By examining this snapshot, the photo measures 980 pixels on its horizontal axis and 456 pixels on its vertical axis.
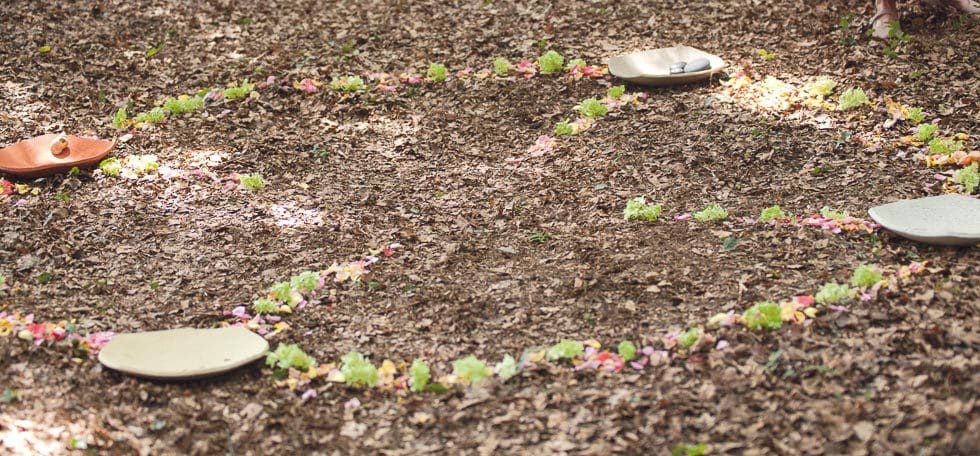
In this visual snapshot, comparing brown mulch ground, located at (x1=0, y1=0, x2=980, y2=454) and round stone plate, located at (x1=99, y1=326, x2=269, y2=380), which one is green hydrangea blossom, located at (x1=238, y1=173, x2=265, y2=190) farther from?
round stone plate, located at (x1=99, y1=326, x2=269, y2=380)

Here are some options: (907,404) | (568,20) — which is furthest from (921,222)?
(568,20)

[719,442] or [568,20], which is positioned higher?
[568,20]

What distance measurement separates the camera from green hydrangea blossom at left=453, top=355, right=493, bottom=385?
12.6ft

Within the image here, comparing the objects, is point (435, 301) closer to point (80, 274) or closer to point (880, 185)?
point (80, 274)

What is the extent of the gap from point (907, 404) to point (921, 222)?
147 centimetres

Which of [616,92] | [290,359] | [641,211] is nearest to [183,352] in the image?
[290,359]

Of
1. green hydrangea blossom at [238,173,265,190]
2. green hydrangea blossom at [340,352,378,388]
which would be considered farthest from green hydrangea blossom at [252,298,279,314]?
green hydrangea blossom at [238,173,265,190]

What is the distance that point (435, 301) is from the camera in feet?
14.8

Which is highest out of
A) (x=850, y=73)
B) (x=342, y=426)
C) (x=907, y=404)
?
(x=850, y=73)

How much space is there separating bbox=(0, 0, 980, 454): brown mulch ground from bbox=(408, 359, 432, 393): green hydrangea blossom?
0.06 meters

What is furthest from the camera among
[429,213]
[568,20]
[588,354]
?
[568,20]

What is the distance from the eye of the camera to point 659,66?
21.4ft

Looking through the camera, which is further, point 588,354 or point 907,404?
point 588,354

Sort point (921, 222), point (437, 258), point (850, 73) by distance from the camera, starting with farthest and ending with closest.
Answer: point (850, 73)
point (437, 258)
point (921, 222)
